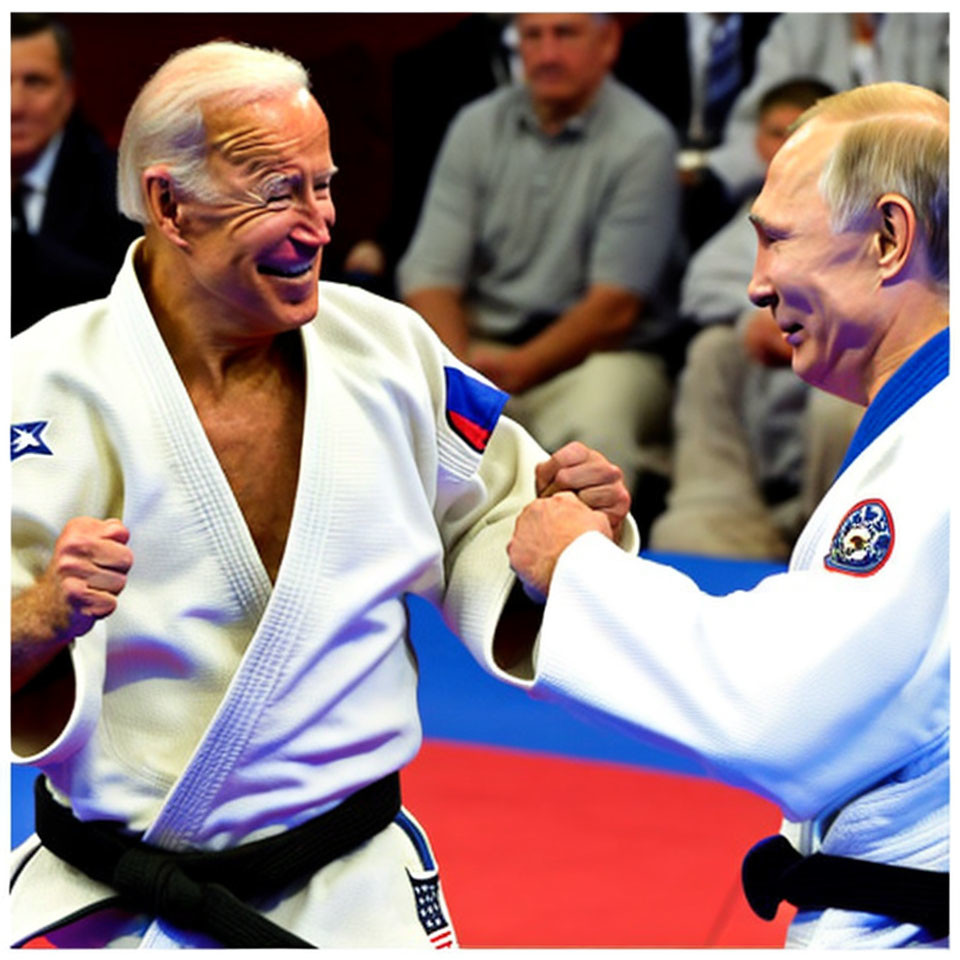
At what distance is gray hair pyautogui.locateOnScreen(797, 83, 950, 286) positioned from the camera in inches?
85.7

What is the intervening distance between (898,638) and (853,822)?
9.1 inches

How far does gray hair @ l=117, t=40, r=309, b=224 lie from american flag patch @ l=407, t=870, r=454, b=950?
90 cm

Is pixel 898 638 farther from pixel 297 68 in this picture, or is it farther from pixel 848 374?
pixel 297 68

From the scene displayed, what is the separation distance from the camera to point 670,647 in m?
2.13

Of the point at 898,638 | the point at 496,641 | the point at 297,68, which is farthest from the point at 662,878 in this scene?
the point at 297,68

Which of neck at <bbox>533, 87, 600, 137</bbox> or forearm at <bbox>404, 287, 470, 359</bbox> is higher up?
neck at <bbox>533, 87, 600, 137</bbox>

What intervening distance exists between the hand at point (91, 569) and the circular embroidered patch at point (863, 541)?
2.66ft

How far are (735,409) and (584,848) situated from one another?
1.66 meters

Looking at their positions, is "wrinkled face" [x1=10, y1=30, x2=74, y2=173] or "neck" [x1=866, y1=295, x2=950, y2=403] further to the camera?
"wrinkled face" [x1=10, y1=30, x2=74, y2=173]

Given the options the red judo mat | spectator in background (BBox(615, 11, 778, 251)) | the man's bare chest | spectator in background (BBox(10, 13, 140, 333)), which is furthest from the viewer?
spectator in background (BBox(615, 11, 778, 251))

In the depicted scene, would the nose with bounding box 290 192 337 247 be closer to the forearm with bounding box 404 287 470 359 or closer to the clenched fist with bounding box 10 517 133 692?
the clenched fist with bounding box 10 517 133 692

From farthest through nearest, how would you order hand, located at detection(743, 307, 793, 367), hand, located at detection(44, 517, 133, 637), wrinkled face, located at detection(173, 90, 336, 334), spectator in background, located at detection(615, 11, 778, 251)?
spectator in background, located at detection(615, 11, 778, 251)
hand, located at detection(743, 307, 793, 367)
wrinkled face, located at detection(173, 90, 336, 334)
hand, located at detection(44, 517, 133, 637)

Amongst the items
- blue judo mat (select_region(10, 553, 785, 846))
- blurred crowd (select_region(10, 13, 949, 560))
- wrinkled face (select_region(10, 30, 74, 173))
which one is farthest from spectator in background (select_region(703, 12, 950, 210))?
wrinkled face (select_region(10, 30, 74, 173))

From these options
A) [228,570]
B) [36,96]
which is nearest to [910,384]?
[228,570]
